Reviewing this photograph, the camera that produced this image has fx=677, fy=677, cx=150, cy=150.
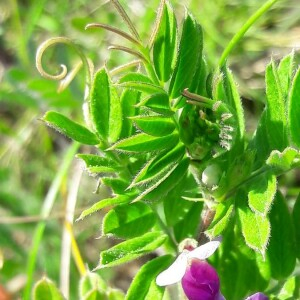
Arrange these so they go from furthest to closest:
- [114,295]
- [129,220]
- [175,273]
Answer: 1. [114,295]
2. [129,220]
3. [175,273]

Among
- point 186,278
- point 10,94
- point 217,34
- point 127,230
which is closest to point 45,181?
point 10,94

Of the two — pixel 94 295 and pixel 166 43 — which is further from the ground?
pixel 166 43

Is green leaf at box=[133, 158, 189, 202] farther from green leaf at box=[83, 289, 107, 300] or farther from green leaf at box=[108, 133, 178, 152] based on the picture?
green leaf at box=[83, 289, 107, 300]

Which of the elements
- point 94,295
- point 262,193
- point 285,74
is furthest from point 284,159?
point 94,295

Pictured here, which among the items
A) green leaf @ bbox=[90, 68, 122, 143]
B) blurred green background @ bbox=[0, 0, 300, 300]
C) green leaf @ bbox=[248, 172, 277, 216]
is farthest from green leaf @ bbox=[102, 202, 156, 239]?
blurred green background @ bbox=[0, 0, 300, 300]

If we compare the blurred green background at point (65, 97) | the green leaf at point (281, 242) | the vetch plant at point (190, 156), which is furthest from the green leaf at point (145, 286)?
the blurred green background at point (65, 97)

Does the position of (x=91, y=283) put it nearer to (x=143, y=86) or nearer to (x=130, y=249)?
(x=130, y=249)
